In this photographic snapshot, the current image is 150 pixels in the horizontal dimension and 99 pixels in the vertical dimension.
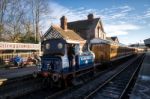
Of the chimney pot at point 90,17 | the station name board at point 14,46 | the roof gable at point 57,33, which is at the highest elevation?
the chimney pot at point 90,17

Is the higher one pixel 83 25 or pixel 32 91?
pixel 83 25

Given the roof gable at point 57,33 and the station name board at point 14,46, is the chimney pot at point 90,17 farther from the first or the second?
the station name board at point 14,46

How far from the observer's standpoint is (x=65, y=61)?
12148mm

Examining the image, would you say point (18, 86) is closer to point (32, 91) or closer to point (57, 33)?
point (32, 91)

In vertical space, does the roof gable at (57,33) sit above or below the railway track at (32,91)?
above

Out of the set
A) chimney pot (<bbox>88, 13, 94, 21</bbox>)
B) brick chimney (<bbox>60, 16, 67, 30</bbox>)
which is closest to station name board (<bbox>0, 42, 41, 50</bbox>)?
brick chimney (<bbox>60, 16, 67, 30</bbox>)

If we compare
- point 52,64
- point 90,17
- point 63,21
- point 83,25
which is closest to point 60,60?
point 52,64

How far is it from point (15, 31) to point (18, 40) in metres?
1.67

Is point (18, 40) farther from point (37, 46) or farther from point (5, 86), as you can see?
point (5, 86)

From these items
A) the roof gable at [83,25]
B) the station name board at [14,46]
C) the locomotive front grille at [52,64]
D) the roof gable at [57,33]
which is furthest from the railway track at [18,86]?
the roof gable at [83,25]

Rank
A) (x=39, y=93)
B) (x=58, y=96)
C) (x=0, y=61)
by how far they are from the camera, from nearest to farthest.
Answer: (x=58, y=96) < (x=39, y=93) < (x=0, y=61)

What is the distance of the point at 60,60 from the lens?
11.8 m

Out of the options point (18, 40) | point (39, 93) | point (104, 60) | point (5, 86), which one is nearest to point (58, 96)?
point (39, 93)

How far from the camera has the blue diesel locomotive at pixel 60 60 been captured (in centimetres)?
1187
